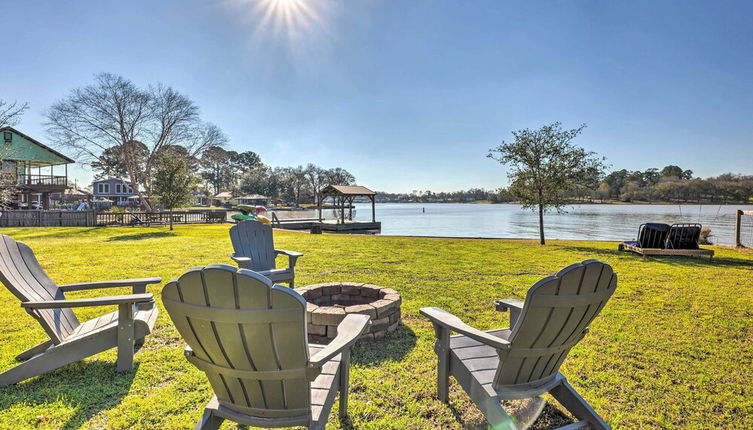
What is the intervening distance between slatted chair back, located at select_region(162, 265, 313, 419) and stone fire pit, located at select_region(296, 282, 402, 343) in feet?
4.49

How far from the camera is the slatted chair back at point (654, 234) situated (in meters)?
8.29

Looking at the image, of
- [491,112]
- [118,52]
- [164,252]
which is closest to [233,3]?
[118,52]

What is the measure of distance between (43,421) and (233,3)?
1196 centimetres

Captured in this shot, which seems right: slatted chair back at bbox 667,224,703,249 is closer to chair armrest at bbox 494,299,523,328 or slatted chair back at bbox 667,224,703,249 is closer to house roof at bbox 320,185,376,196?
chair armrest at bbox 494,299,523,328

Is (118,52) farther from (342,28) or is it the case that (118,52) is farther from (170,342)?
(170,342)

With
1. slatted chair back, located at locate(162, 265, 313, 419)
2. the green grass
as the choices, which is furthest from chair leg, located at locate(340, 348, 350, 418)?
slatted chair back, located at locate(162, 265, 313, 419)

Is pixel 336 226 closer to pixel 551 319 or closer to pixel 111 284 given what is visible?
pixel 111 284

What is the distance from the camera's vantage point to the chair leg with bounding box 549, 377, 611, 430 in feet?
6.18

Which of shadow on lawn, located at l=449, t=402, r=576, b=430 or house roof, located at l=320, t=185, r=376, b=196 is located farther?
house roof, located at l=320, t=185, r=376, b=196

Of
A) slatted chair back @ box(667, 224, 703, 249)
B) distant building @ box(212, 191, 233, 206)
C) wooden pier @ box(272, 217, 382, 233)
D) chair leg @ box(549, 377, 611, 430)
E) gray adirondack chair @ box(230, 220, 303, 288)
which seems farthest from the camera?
distant building @ box(212, 191, 233, 206)

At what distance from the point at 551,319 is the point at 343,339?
3.41 feet

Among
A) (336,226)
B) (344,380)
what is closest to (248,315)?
(344,380)

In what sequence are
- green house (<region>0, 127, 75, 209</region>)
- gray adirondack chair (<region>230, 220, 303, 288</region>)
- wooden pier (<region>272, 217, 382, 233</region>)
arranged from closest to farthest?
1. gray adirondack chair (<region>230, 220, 303, 288</region>)
2. green house (<region>0, 127, 75, 209</region>)
3. wooden pier (<region>272, 217, 382, 233</region>)

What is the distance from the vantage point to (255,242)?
4.80 metres
